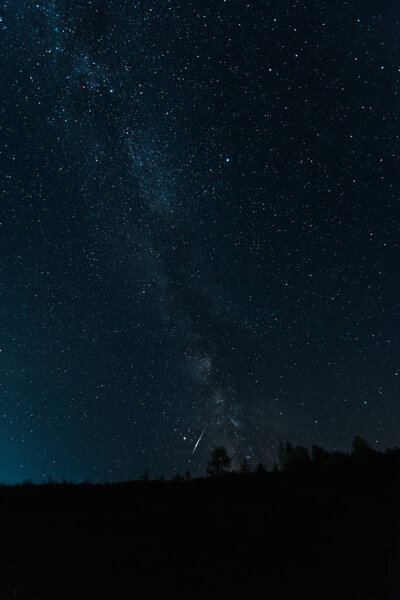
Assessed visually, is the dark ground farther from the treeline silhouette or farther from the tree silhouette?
the tree silhouette

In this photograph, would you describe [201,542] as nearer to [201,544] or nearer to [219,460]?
[201,544]

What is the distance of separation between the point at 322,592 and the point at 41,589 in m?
5.55

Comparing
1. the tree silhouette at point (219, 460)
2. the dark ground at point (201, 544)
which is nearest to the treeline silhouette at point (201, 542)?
the dark ground at point (201, 544)

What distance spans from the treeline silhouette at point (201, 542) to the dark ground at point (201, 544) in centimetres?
3

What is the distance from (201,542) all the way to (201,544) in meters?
0.10

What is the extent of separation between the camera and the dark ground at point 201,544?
676 centimetres

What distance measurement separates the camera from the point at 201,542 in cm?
845

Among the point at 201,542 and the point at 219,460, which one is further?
the point at 219,460

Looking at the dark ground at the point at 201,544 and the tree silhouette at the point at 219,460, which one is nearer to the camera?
the dark ground at the point at 201,544

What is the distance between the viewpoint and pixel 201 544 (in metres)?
8.36

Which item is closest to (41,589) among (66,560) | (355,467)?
(66,560)

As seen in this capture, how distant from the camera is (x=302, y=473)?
53.7 ft

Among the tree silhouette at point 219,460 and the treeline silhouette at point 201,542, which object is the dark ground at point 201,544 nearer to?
the treeline silhouette at point 201,542

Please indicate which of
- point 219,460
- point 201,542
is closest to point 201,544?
point 201,542
